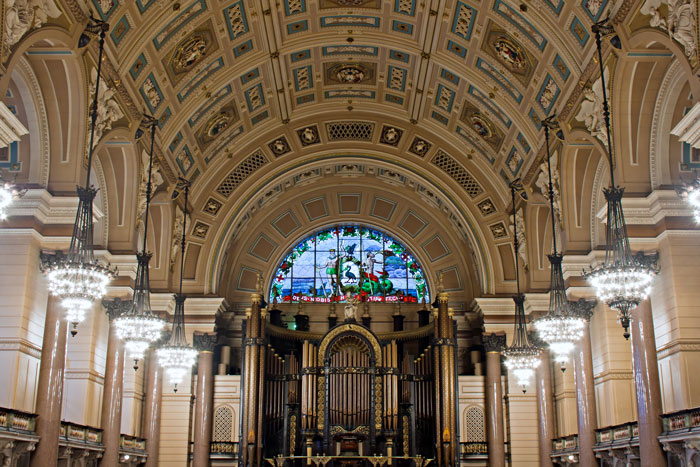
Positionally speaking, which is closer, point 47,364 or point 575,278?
point 47,364

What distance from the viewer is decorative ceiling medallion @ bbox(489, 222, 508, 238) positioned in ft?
84.2

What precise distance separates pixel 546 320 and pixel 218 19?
37.0ft

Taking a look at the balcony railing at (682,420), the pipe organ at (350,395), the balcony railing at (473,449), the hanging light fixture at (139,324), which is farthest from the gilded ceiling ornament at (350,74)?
the balcony railing at (682,420)

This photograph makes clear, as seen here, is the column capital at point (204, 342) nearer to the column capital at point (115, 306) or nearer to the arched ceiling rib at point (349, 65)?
the column capital at point (115, 306)

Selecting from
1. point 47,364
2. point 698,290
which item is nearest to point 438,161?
point 698,290

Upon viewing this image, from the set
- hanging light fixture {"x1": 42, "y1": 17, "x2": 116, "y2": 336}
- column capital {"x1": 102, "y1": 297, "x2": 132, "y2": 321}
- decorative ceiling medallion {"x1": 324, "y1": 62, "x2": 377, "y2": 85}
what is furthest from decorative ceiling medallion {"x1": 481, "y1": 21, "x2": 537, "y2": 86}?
column capital {"x1": 102, "y1": 297, "x2": 132, "y2": 321}

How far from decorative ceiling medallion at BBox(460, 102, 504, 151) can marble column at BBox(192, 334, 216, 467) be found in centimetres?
1087

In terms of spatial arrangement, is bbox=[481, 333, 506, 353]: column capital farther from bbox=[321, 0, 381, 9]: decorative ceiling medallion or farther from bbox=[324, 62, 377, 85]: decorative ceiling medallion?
bbox=[321, 0, 381, 9]: decorative ceiling medallion

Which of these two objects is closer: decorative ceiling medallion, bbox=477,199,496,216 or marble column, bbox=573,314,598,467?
marble column, bbox=573,314,598,467

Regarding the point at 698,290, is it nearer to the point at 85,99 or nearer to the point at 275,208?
the point at 85,99

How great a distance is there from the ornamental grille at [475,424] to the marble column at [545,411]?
2.07m

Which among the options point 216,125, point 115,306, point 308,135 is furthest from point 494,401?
point 216,125

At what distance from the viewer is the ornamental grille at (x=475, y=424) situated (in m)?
24.1

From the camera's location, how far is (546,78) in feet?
63.1
